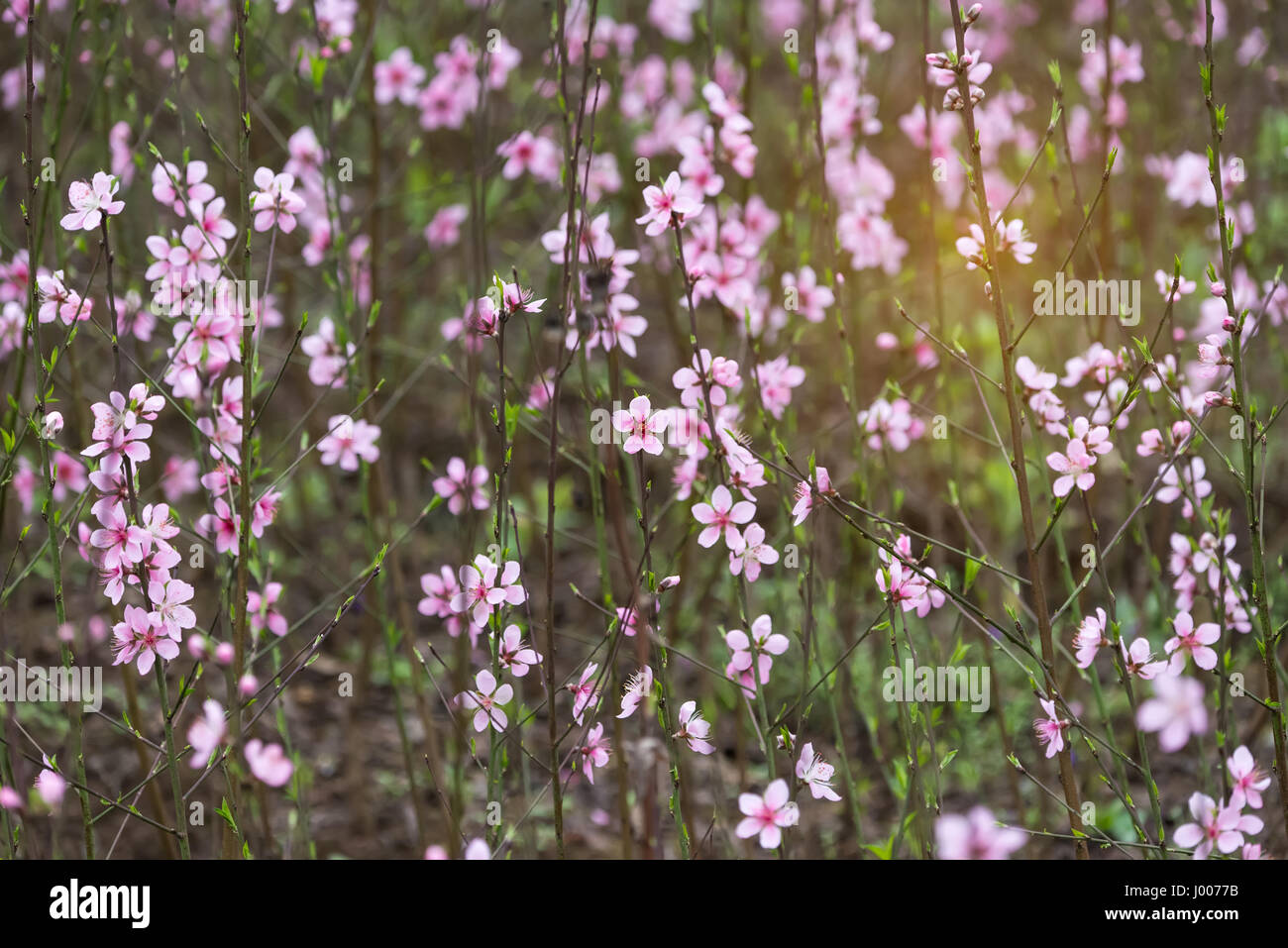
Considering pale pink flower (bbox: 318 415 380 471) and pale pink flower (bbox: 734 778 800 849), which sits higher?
pale pink flower (bbox: 318 415 380 471)

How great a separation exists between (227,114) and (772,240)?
290 centimetres

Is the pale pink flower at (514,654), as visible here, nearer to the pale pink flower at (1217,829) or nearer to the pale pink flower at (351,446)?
the pale pink flower at (351,446)

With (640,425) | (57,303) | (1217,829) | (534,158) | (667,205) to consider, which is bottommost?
(1217,829)

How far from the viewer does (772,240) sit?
11.1ft

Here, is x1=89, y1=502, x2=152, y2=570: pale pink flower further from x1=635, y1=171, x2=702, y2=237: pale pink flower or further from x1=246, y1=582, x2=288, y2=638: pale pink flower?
x1=635, y1=171, x2=702, y2=237: pale pink flower

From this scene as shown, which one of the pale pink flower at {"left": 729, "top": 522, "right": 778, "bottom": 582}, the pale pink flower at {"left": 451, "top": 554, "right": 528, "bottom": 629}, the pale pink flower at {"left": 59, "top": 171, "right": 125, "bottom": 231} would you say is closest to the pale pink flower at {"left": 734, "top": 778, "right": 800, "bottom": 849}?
the pale pink flower at {"left": 729, "top": 522, "right": 778, "bottom": 582}

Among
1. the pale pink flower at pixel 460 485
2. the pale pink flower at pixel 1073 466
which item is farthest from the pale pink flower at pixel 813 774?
the pale pink flower at pixel 460 485

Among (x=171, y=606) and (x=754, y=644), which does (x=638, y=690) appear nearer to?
(x=754, y=644)

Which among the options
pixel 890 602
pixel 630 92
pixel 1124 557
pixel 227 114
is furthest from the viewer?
pixel 227 114

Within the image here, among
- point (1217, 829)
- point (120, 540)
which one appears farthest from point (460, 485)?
point (1217, 829)

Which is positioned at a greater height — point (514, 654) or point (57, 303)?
point (57, 303)

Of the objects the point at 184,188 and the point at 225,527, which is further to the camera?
the point at 184,188

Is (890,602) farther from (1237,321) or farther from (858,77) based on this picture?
(858,77)
